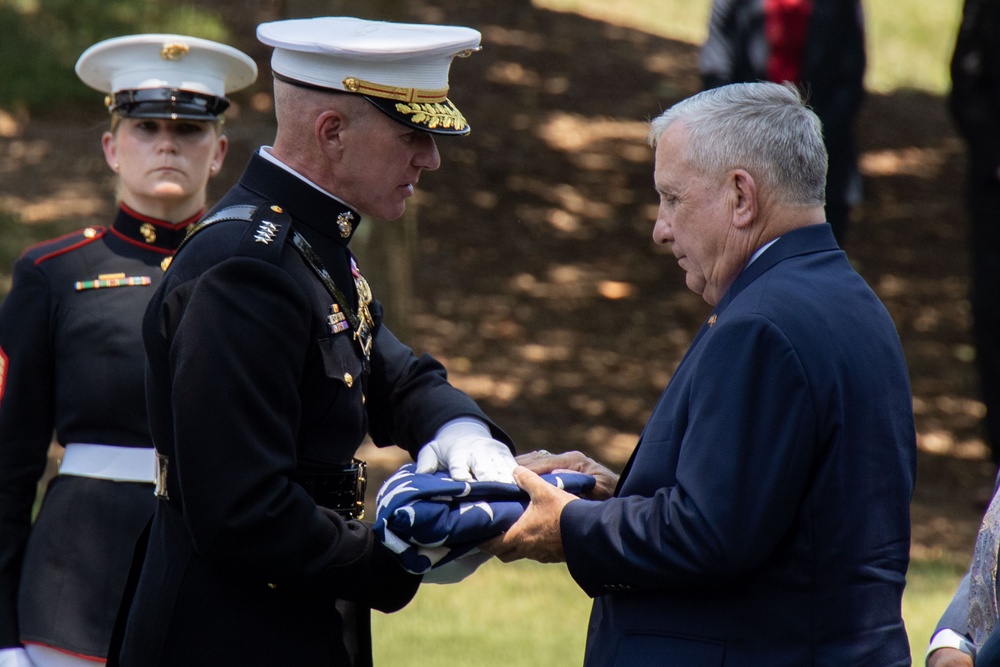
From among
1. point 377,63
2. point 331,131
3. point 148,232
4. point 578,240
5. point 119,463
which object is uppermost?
point 377,63

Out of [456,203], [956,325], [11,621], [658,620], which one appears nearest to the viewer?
[658,620]

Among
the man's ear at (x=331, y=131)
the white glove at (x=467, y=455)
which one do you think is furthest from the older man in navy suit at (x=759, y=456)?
the man's ear at (x=331, y=131)

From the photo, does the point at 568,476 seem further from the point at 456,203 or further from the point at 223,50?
the point at 456,203

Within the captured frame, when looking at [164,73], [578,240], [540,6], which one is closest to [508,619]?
[164,73]

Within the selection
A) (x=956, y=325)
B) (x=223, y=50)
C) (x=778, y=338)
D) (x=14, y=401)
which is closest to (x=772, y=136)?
(x=778, y=338)

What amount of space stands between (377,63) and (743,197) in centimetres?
76

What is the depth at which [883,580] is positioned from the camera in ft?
8.11

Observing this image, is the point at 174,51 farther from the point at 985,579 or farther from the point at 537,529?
the point at 985,579

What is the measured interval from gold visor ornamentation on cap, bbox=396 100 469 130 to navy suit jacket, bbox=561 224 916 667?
26.7 inches

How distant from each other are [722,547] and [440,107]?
3.50 feet

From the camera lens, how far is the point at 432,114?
2.71m

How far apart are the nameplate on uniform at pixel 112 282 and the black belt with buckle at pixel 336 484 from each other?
1.06 meters

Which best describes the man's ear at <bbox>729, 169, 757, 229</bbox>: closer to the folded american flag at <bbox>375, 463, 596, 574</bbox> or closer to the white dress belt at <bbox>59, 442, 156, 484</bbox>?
the folded american flag at <bbox>375, 463, 596, 574</bbox>

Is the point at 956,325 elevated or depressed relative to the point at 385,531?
depressed
